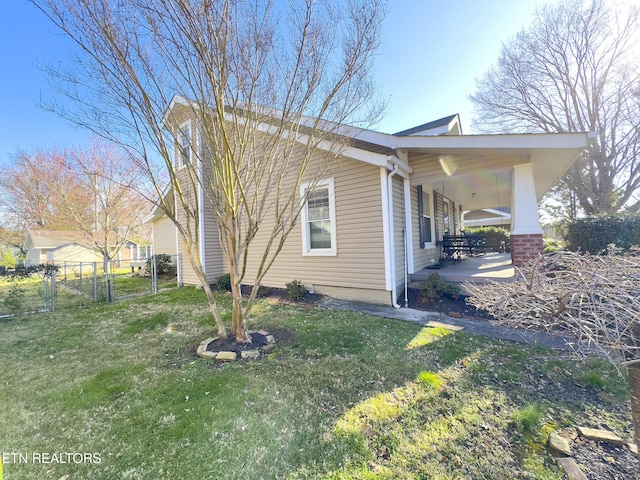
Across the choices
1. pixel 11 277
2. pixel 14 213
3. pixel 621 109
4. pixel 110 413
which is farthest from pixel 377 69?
pixel 14 213

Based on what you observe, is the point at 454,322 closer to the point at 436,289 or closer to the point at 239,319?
the point at 436,289

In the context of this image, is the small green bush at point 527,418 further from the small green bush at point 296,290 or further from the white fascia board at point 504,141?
the small green bush at point 296,290

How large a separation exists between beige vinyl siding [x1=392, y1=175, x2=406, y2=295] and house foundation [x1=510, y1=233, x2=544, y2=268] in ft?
7.32

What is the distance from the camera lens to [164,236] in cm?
1363

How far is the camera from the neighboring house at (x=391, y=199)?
537 centimetres

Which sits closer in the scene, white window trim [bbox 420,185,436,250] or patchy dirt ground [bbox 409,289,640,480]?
patchy dirt ground [bbox 409,289,640,480]

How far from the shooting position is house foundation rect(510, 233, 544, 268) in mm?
5402

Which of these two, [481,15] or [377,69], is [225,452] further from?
[481,15]

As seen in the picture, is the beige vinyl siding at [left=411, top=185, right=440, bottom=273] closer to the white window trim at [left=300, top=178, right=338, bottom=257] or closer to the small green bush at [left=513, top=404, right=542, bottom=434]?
the white window trim at [left=300, top=178, right=338, bottom=257]

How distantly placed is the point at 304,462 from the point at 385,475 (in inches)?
22.4

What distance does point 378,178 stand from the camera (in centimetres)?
610

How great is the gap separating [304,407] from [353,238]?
4.34 metres

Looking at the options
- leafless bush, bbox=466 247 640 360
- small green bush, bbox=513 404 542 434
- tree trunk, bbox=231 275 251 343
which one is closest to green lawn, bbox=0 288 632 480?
small green bush, bbox=513 404 542 434

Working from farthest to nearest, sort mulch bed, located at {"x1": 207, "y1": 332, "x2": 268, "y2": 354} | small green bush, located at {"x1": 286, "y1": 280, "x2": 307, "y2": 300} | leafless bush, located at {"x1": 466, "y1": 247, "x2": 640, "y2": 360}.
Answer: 1. small green bush, located at {"x1": 286, "y1": 280, "x2": 307, "y2": 300}
2. mulch bed, located at {"x1": 207, "y1": 332, "x2": 268, "y2": 354}
3. leafless bush, located at {"x1": 466, "y1": 247, "x2": 640, "y2": 360}
